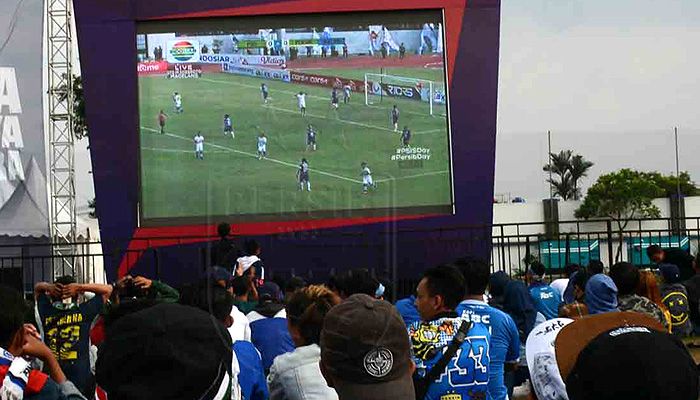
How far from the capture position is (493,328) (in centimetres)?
441

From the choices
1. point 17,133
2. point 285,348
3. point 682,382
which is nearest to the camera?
point 682,382

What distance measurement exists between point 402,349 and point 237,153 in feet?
36.2

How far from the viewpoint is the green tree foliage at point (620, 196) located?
3322 cm

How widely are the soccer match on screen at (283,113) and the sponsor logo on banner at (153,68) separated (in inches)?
0.5

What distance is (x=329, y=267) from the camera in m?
13.5

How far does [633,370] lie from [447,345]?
2316mm

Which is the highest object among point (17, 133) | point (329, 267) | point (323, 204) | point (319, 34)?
point (319, 34)

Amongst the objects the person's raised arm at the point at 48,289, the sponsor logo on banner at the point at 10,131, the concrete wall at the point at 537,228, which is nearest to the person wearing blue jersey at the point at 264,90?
the concrete wall at the point at 537,228

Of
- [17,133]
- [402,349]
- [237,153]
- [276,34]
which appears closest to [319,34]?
[276,34]

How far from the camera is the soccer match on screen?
1312 centimetres

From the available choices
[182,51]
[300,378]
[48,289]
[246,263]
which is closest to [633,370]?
[300,378]

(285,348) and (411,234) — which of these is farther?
(411,234)

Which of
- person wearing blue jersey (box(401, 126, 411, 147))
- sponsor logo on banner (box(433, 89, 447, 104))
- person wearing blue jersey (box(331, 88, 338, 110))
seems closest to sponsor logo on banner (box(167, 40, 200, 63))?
person wearing blue jersey (box(331, 88, 338, 110))

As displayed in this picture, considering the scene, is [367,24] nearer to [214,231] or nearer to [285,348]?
[214,231]
